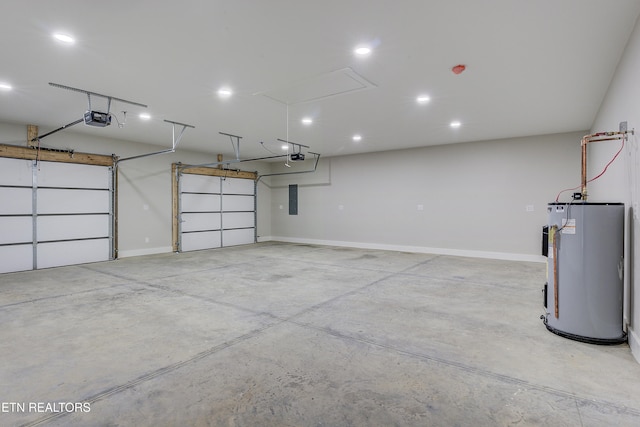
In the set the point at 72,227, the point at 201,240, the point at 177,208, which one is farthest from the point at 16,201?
the point at 201,240

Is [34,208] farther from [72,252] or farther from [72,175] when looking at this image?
[72,252]

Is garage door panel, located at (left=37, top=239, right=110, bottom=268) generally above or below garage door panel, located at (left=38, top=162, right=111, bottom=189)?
below

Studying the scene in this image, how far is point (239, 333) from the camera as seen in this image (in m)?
3.22

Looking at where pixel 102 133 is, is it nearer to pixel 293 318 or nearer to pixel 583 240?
pixel 293 318

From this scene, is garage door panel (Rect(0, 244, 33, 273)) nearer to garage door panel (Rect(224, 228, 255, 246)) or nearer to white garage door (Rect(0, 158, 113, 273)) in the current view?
white garage door (Rect(0, 158, 113, 273))

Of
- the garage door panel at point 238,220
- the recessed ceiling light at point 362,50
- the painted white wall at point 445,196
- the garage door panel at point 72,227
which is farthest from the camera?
the garage door panel at point 238,220

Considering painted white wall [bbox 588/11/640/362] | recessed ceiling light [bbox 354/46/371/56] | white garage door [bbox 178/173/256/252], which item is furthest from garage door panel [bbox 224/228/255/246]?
painted white wall [bbox 588/11/640/362]

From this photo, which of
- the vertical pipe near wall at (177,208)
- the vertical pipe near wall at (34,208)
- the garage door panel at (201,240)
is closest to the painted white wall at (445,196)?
the garage door panel at (201,240)

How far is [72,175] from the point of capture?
280 inches

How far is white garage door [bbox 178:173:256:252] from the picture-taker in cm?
926

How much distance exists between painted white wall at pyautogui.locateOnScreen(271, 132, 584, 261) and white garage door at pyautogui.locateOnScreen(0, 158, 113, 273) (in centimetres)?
567

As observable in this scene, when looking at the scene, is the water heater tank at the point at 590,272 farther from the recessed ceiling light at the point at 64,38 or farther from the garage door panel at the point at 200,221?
the garage door panel at the point at 200,221

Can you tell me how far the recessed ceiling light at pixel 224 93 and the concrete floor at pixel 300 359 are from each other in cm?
276

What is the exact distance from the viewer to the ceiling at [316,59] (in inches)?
107
